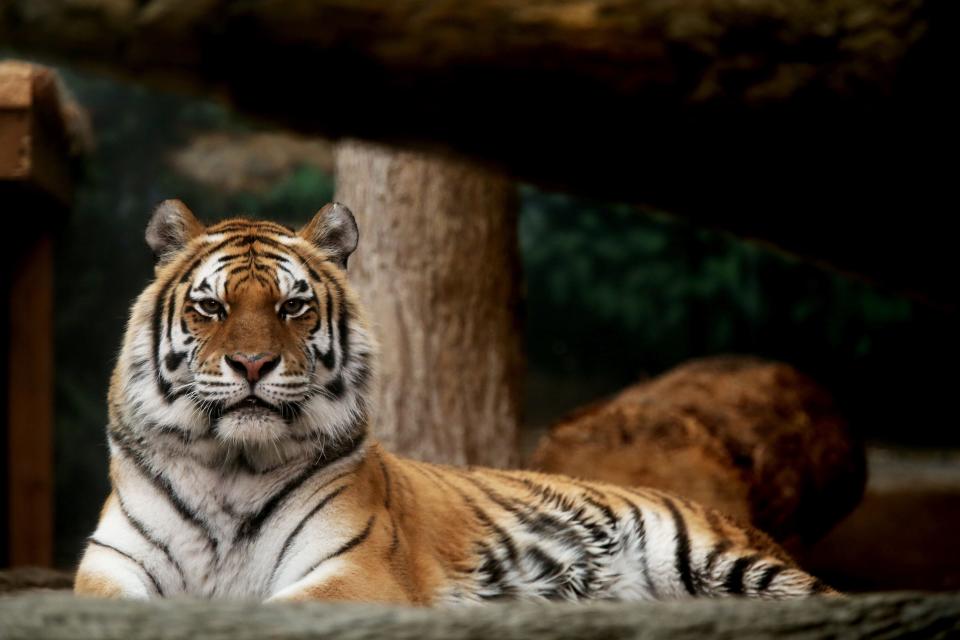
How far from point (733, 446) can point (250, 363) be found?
106 inches

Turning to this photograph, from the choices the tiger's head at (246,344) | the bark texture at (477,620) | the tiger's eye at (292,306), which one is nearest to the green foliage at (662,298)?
the tiger's head at (246,344)

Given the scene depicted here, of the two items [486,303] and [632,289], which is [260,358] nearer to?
[486,303]

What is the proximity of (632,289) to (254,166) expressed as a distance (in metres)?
2.53

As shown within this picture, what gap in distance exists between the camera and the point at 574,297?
7.09 meters

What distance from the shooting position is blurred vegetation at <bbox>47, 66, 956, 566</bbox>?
249 inches

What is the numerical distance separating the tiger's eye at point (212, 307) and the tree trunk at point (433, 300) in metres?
1.84

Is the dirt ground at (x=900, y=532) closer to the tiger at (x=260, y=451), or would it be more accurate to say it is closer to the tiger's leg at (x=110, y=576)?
the tiger at (x=260, y=451)

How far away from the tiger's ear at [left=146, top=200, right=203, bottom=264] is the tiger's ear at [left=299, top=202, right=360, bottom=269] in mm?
315

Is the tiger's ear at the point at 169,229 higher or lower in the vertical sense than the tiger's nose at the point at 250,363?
higher

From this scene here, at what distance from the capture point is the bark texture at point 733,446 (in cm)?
465

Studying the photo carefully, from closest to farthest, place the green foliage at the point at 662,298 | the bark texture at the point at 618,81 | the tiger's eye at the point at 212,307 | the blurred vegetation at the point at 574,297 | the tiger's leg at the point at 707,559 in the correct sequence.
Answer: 1. the bark texture at the point at 618,81
2. the tiger's eye at the point at 212,307
3. the tiger's leg at the point at 707,559
4. the blurred vegetation at the point at 574,297
5. the green foliage at the point at 662,298

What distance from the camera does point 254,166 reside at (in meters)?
6.63

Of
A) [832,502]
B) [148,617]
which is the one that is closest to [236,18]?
[148,617]

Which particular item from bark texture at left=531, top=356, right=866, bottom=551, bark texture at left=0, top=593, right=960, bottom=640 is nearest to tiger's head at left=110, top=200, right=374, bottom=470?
bark texture at left=0, top=593, right=960, bottom=640
